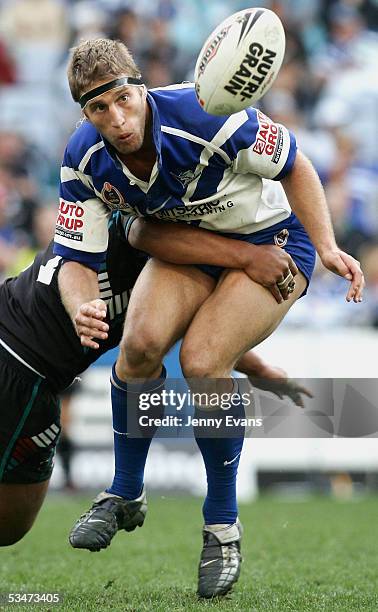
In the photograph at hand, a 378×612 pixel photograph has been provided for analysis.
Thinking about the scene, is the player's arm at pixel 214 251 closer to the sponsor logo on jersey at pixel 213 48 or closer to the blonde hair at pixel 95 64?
the blonde hair at pixel 95 64

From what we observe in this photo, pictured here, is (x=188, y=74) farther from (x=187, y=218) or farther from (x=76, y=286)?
A: (x=76, y=286)

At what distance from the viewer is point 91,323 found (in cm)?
402

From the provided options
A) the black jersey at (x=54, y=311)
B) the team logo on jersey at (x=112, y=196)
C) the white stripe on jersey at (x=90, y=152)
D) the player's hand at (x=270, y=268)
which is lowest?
the black jersey at (x=54, y=311)

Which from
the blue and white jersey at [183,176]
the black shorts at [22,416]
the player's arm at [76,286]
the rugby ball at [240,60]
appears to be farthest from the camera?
the black shorts at [22,416]

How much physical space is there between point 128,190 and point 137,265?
2.34 feet

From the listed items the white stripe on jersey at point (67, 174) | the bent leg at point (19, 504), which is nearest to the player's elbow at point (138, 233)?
the white stripe on jersey at point (67, 174)

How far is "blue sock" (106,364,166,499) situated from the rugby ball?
1.38m

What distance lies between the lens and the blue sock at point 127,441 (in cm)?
482

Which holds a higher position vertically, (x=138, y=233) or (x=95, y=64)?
(x=95, y=64)

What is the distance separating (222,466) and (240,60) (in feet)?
5.74

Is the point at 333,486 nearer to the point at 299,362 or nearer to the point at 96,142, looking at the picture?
the point at 299,362

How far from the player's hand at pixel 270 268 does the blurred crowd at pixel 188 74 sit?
6805mm

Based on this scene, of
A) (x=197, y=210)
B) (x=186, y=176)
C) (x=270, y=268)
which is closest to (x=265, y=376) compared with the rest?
(x=270, y=268)

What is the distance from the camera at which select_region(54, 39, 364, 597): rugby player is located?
14.1ft
